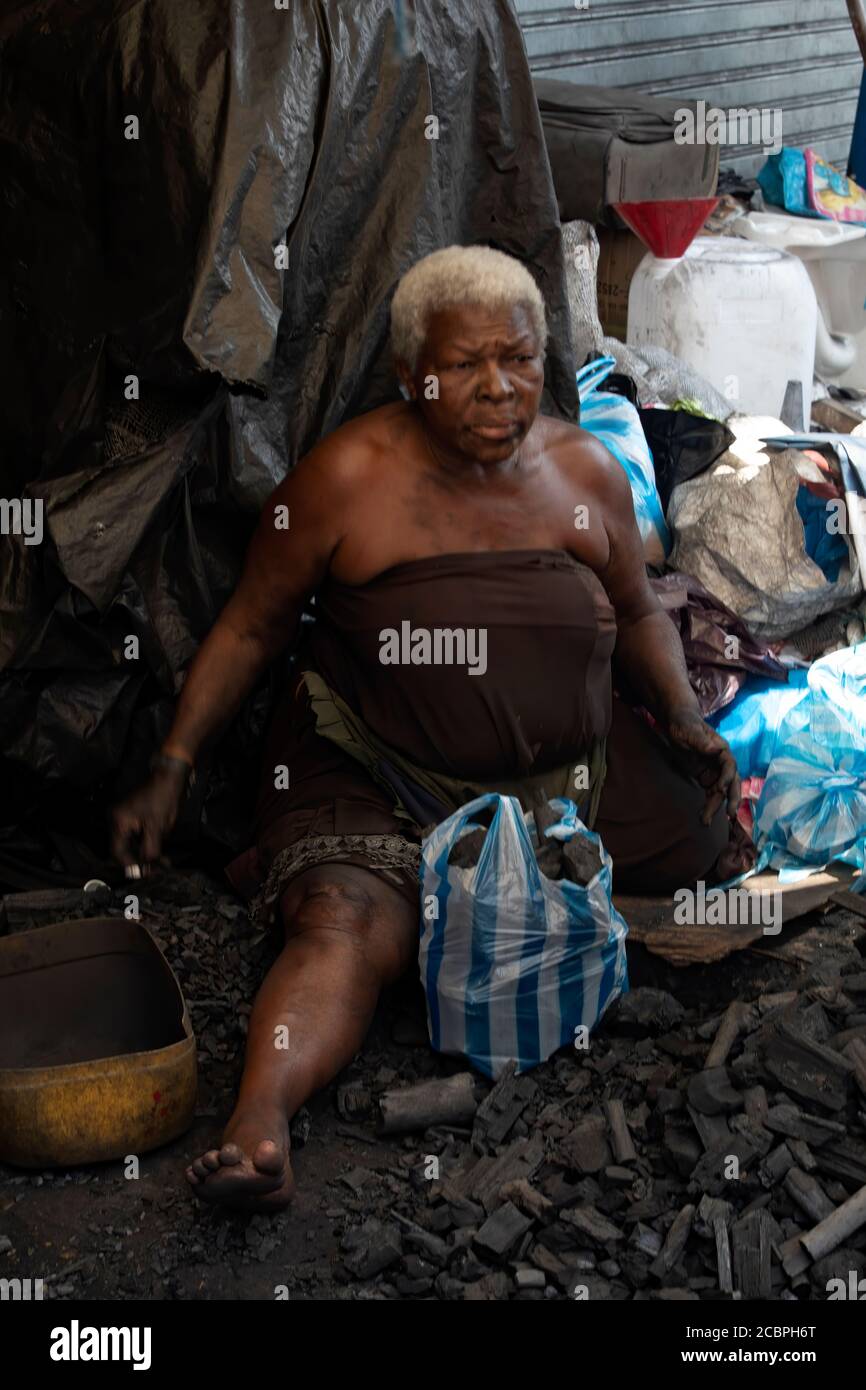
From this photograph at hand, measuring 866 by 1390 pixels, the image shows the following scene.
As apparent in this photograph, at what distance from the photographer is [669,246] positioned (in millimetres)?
6352

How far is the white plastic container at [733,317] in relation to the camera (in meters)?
6.42

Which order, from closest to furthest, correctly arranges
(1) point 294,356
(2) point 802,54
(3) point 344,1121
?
(3) point 344,1121 → (1) point 294,356 → (2) point 802,54

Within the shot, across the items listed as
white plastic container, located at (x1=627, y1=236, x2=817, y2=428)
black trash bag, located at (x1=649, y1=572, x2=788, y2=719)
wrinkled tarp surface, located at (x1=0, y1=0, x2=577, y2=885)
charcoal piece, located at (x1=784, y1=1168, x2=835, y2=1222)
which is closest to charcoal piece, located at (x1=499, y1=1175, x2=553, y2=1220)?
charcoal piece, located at (x1=784, y1=1168, x2=835, y2=1222)

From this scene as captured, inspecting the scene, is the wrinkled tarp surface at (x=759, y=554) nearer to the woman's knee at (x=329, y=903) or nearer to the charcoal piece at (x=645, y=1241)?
the woman's knee at (x=329, y=903)

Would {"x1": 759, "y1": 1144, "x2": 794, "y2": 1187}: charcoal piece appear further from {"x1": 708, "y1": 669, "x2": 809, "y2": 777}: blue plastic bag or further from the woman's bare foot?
{"x1": 708, "y1": 669, "x2": 809, "y2": 777}: blue plastic bag

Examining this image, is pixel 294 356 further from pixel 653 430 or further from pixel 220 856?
pixel 653 430

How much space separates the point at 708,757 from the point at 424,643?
33.6 inches

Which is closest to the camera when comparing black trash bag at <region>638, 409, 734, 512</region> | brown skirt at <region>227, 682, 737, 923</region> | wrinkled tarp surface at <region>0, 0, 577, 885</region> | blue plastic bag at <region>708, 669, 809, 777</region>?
brown skirt at <region>227, 682, 737, 923</region>

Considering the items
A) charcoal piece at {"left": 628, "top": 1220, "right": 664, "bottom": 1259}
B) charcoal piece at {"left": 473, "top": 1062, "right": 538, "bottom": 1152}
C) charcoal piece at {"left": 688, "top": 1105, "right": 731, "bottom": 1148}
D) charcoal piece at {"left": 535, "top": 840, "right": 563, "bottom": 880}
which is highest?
charcoal piece at {"left": 535, "top": 840, "right": 563, "bottom": 880}

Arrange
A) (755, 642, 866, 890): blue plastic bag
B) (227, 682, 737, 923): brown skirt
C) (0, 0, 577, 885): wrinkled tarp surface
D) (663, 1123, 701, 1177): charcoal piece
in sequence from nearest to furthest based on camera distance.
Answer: (663, 1123, 701, 1177): charcoal piece, (227, 682, 737, 923): brown skirt, (0, 0, 577, 885): wrinkled tarp surface, (755, 642, 866, 890): blue plastic bag

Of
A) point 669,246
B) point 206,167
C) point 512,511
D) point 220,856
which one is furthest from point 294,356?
point 669,246

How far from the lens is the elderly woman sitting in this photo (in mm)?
3275

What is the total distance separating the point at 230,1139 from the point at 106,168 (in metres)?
2.36

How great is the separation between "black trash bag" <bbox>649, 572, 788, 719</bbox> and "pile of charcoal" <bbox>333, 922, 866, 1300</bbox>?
4.34 ft
